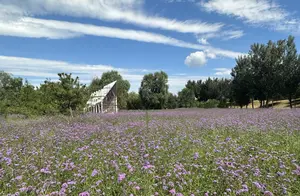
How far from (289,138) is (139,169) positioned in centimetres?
448

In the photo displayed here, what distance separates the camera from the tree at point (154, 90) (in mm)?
52531

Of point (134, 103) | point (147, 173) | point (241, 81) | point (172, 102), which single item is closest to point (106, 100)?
point (241, 81)

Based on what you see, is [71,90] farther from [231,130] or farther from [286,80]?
[286,80]

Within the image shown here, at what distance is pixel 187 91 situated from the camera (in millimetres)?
48562

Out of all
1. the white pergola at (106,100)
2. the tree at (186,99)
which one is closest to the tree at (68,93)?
the white pergola at (106,100)

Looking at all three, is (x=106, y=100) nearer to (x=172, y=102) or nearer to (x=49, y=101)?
(x=49, y=101)

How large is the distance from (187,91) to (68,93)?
36.0m

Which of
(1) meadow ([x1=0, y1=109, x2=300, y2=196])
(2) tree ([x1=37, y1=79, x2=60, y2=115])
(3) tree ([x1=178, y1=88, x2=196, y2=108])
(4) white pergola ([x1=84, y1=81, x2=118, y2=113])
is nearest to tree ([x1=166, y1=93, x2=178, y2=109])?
(3) tree ([x1=178, y1=88, x2=196, y2=108])

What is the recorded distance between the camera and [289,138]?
19.2ft

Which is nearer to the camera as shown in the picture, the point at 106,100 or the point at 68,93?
the point at 68,93

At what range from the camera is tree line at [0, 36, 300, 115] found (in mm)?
15812

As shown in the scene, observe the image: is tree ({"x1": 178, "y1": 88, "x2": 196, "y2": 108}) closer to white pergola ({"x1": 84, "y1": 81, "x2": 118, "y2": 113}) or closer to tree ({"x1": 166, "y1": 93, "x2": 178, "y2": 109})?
tree ({"x1": 166, "y1": 93, "x2": 178, "y2": 109})

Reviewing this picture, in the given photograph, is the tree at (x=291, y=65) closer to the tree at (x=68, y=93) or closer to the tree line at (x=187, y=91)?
the tree line at (x=187, y=91)

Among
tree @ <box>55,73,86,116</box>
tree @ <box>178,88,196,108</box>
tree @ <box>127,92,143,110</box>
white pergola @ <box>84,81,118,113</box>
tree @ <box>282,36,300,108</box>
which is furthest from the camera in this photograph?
tree @ <box>127,92,143,110</box>
